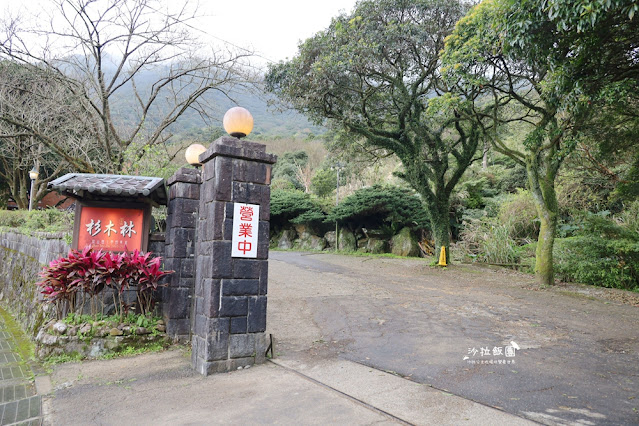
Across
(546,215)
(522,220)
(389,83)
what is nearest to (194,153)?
(546,215)

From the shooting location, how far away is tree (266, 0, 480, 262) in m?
10.9

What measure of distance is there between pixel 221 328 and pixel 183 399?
762 millimetres

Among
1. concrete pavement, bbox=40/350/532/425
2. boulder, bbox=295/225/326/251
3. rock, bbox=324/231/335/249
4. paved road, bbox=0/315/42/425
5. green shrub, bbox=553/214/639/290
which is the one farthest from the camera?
boulder, bbox=295/225/326/251

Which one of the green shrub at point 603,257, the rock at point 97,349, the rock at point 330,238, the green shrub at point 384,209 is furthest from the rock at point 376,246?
the rock at point 97,349

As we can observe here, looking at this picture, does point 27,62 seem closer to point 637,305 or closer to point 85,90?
point 85,90

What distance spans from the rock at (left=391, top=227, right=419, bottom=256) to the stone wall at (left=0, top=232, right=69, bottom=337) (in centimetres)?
1297

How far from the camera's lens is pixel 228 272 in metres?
3.91

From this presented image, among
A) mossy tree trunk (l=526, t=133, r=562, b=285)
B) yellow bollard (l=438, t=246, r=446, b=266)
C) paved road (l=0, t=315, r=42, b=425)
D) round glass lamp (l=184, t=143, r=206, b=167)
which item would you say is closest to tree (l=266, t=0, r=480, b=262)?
yellow bollard (l=438, t=246, r=446, b=266)

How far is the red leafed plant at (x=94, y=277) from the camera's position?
14.7 feet

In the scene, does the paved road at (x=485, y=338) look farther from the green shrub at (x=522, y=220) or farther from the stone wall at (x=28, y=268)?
the green shrub at (x=522, y=220)

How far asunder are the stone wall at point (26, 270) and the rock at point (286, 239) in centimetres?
1276

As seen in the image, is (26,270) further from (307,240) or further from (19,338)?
(307,240)

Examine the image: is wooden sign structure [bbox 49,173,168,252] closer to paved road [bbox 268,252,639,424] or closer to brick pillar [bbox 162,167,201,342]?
brick pillar [bbox 162,167,201,342]

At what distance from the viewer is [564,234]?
1306 centimetres
